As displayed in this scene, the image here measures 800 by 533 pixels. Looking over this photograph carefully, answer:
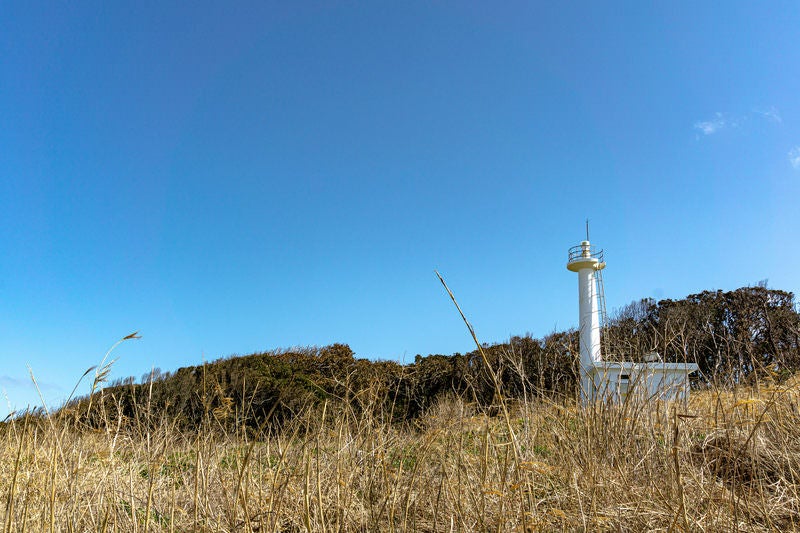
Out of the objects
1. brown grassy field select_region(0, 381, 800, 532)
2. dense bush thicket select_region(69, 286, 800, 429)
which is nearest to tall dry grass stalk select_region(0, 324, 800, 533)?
brown grassy field select_region(0, 381, 800, 532)

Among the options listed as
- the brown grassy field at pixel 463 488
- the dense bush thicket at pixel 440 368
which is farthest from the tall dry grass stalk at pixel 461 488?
the dense bush thicket at pixel 440 368

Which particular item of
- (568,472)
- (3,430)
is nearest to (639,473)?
(568,472)

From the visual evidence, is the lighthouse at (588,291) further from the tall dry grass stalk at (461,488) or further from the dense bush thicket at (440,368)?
the tall dry grass stalk at (461,488)

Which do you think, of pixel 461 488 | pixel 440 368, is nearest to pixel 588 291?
pixel 440 368

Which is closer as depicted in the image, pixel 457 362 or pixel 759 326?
pixel 457 362

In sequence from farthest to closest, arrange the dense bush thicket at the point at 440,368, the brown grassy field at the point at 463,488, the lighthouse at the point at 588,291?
the lighthouse at the point at 588,291 < the dense bush thicket at the point at 440,368 < the brown grassy field at the point at 463,488

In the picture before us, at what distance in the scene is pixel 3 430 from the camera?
7.65 meters

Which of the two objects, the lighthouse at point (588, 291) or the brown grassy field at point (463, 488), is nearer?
the brown grassy field at point (463, 488)

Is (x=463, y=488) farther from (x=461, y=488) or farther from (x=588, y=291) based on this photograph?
(x=588, y=291)

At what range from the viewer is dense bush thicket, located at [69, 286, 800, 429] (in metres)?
9.59

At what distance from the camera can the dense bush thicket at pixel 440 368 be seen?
31.5 ft

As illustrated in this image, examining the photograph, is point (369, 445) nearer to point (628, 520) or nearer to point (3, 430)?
point (628, 520)

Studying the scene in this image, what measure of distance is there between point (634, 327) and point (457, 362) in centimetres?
773

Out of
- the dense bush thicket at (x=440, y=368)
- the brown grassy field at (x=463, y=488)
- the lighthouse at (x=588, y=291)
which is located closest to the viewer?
the brown grassy field at (x=463, y=488)
